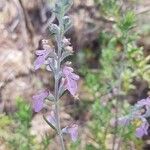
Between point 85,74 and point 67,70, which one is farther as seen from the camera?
point 85,74

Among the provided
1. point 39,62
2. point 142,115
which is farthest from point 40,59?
point 142,115

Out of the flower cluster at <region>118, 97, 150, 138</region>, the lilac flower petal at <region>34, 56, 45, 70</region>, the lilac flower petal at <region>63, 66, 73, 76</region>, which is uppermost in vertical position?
the lilac flower petal at <region>34, 56, 45, 70</region>

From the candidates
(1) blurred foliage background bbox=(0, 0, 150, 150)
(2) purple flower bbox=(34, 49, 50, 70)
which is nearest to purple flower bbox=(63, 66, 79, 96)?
(2) purple flower bbox=(34, 49, 50, 70)

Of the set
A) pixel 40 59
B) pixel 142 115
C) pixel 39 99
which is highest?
pixel 40 59

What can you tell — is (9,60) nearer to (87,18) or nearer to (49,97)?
(87,18)

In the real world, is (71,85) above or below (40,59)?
below

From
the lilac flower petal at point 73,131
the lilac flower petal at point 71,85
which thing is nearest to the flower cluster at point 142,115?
the lilac flower petal at point 73,131

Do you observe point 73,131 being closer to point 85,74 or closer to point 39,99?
point 39,99

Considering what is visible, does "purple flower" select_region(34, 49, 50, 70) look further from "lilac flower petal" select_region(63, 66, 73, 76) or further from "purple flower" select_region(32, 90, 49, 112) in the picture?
"purple flower" select_region(32, 90, 49, 112)

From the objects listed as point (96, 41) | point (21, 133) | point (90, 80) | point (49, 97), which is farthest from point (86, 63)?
point (49, 97)
